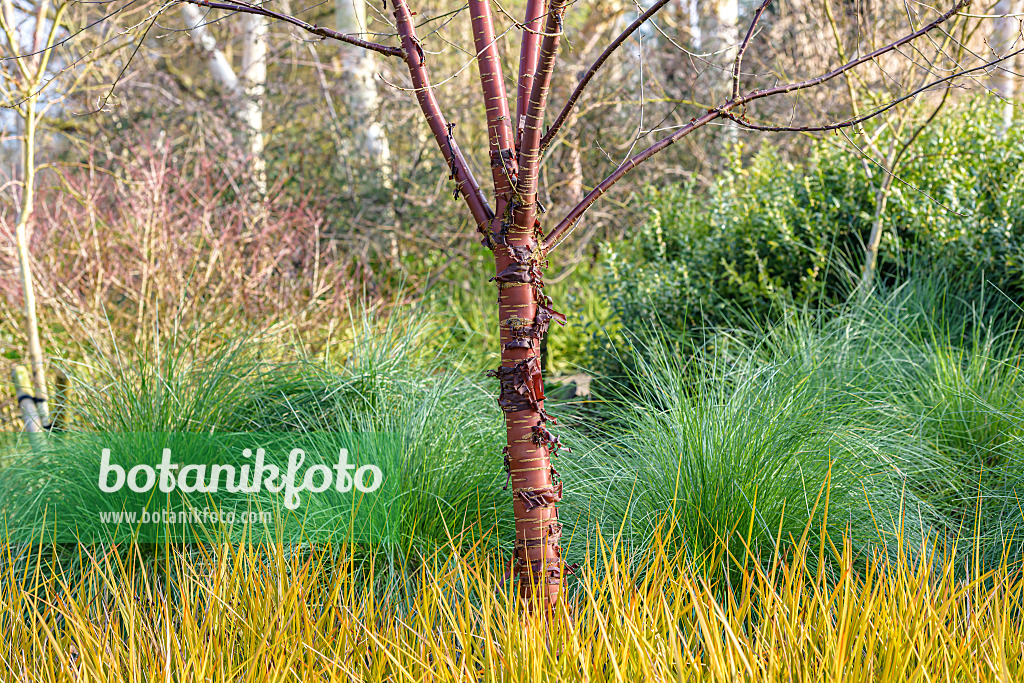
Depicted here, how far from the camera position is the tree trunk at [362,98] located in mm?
7219

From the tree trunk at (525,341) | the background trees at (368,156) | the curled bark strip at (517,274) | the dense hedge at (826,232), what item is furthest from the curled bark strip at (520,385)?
the dense hedge at (826,232)

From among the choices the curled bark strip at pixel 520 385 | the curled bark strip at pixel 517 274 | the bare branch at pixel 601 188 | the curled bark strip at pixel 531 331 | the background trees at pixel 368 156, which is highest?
the background trees at pixel 368 156

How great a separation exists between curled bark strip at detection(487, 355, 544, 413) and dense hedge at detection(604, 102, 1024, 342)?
253 cm

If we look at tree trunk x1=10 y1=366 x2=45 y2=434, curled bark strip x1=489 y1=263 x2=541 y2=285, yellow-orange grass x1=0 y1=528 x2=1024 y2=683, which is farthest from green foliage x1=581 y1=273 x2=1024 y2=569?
tree trunk x1=10 y1=366 x2=45 y2=434

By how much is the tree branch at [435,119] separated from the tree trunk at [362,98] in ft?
17.7

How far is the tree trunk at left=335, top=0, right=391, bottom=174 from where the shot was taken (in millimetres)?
7219

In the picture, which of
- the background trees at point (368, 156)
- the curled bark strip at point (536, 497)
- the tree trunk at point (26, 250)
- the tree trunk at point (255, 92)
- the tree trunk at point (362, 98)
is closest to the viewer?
the curled bark strip at point (536, 497)

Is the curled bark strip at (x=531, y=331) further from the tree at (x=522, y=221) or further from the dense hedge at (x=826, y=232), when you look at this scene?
the dense hedge at (x=826, y=232)

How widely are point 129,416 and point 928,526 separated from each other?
2956 mm

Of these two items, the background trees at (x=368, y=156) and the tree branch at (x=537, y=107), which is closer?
the tree branch at (x=537, y=107)

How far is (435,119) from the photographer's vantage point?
1.86m

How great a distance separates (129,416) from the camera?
10.5ft

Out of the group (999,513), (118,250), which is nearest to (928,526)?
(999,513)

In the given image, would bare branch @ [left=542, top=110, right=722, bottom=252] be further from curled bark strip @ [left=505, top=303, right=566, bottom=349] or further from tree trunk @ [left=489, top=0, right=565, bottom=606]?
curled bark strip @ [left=505, top=303, right=566, bottom=349]
